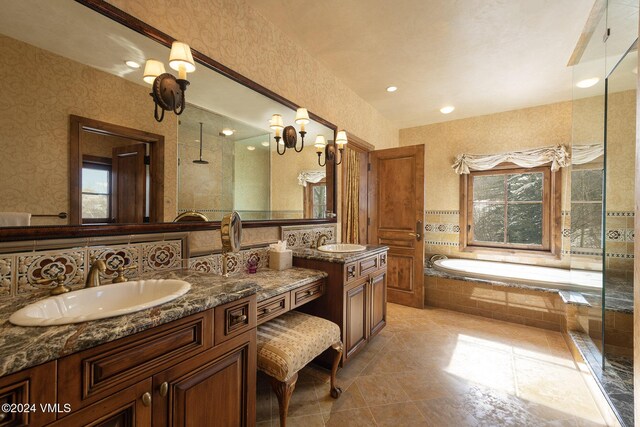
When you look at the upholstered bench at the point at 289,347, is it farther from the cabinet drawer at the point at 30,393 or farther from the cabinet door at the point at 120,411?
the cabinet drawer at the point at 30,393

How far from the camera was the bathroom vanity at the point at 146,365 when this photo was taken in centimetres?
58

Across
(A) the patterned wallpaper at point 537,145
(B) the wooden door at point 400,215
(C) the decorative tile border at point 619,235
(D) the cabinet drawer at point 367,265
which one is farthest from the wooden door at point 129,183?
(C) the decorative tile border at point 619,235

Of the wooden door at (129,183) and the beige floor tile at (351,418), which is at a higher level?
the wooden door at (129,183)

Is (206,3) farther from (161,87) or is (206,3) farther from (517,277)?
(517,277)

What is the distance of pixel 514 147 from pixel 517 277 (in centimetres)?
184

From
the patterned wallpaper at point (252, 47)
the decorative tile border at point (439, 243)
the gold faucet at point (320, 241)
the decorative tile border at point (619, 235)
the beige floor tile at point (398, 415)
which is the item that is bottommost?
the beige floor tile at point (398, 415)

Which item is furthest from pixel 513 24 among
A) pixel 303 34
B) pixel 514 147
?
pixel 514 147

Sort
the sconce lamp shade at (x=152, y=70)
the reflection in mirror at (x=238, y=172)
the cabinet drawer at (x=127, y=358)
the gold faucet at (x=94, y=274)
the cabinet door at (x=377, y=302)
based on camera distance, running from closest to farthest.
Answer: the cabinet drawer at (x=127, y=358), the gold faucet at (x=94, y=274), the sconce lamp shade at (x=152, y=70), the reflection in mirror at (x=238, y=172), the cabinet door at (x=377, y=302)

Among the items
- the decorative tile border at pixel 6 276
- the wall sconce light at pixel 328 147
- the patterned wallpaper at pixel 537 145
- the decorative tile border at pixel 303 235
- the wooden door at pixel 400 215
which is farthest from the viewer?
the wooden door at pixel 400 215

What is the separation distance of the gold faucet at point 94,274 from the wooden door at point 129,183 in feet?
0.71

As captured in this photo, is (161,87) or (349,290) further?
(349,290)

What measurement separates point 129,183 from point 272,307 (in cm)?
94

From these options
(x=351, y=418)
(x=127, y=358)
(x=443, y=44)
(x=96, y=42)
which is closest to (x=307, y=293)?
(x=351, y=418)

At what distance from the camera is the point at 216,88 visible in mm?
1601
